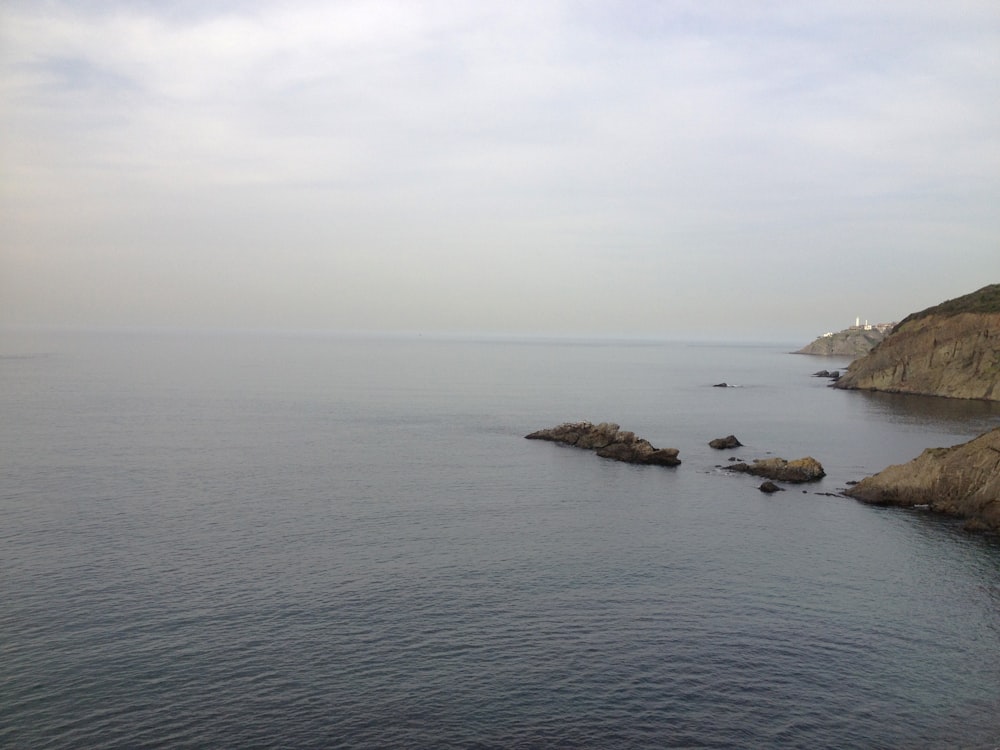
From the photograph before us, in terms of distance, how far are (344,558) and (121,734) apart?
2454cm

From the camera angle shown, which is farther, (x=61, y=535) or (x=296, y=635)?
(x=61, y=535)

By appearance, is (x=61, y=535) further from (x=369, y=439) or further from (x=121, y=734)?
(x=369, y=439)

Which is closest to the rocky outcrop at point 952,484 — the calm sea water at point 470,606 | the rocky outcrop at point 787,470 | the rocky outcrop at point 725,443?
the calm sea water at point 470,606

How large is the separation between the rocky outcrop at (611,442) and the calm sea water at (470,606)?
3513 mm

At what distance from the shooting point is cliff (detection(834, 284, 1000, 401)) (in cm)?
16600

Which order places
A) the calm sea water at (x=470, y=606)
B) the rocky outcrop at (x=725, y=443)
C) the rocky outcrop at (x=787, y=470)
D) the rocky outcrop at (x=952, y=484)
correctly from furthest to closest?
the rocky outcrop at (x=725, y=443) → the rocky outcrop at (x=787, y=470) → the rocky outcrop at (x=952, y=484) → the calm sea water at (x=470, y=606)

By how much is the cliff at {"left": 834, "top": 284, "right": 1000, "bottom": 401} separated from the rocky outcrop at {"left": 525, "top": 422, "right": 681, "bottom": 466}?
340 feet

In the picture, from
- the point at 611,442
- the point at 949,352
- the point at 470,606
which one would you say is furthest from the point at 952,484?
the point at 949,352

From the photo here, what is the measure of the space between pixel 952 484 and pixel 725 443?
3788 cm

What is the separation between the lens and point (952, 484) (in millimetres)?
73938

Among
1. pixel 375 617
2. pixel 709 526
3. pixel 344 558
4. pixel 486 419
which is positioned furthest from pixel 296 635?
pixel 486 419

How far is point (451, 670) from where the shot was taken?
39344mm

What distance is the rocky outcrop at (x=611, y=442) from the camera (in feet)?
324

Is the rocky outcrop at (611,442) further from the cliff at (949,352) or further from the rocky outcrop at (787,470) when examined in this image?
the cliff at (949,352)
